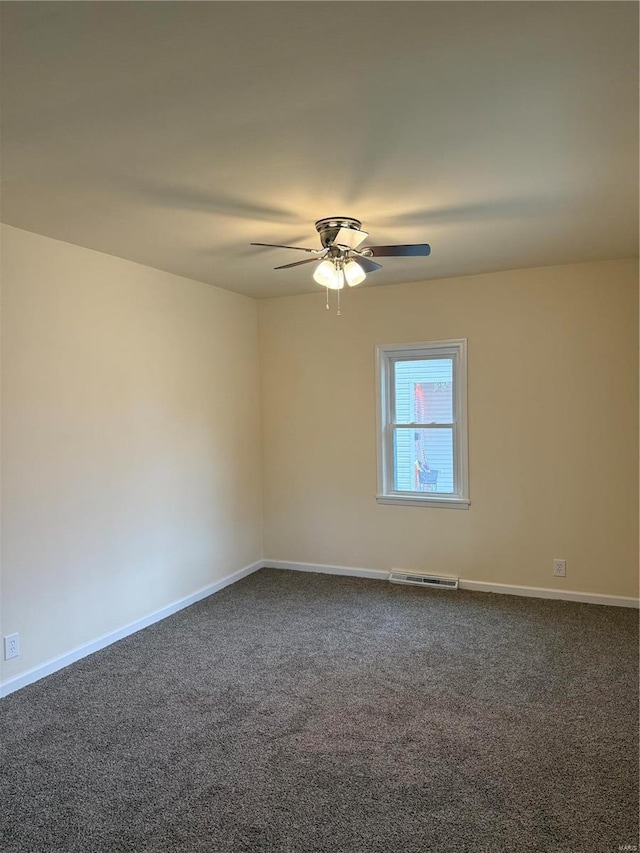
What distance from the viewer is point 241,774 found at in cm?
238

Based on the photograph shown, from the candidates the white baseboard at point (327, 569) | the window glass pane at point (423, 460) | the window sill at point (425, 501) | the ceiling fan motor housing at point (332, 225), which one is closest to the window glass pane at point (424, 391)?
the window glass pane at point (423, 460)

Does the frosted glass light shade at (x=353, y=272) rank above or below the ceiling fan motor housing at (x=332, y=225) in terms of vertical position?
below

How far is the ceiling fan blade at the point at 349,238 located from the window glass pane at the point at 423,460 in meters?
2.00

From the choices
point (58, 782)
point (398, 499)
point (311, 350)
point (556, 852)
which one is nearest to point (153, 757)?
point (58, 782)

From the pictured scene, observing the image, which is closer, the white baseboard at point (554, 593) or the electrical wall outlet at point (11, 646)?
the electrical wall outlet at point (11, 646)

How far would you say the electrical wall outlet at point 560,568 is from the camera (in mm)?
4363

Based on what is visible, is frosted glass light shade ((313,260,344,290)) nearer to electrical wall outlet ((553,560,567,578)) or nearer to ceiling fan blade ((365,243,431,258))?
ceiling fan blade ((365,243,431,258))

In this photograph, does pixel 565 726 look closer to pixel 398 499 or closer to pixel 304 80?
pixel 398 499

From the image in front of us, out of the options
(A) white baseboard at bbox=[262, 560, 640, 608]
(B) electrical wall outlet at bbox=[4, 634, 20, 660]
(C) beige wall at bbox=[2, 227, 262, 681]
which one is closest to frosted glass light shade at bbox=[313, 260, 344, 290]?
(C) beige wall at bbox=[2, 227, 262, 681]

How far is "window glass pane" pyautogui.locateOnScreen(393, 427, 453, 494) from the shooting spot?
4.77m

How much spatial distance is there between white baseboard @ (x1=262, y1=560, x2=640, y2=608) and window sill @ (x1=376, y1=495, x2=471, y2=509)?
1.97ft

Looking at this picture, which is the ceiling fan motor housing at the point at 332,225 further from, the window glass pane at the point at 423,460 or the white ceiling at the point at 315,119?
the window glass pane at the point at 423,460

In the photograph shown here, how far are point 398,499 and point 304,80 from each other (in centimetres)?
362

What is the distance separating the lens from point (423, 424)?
15.8 ft
